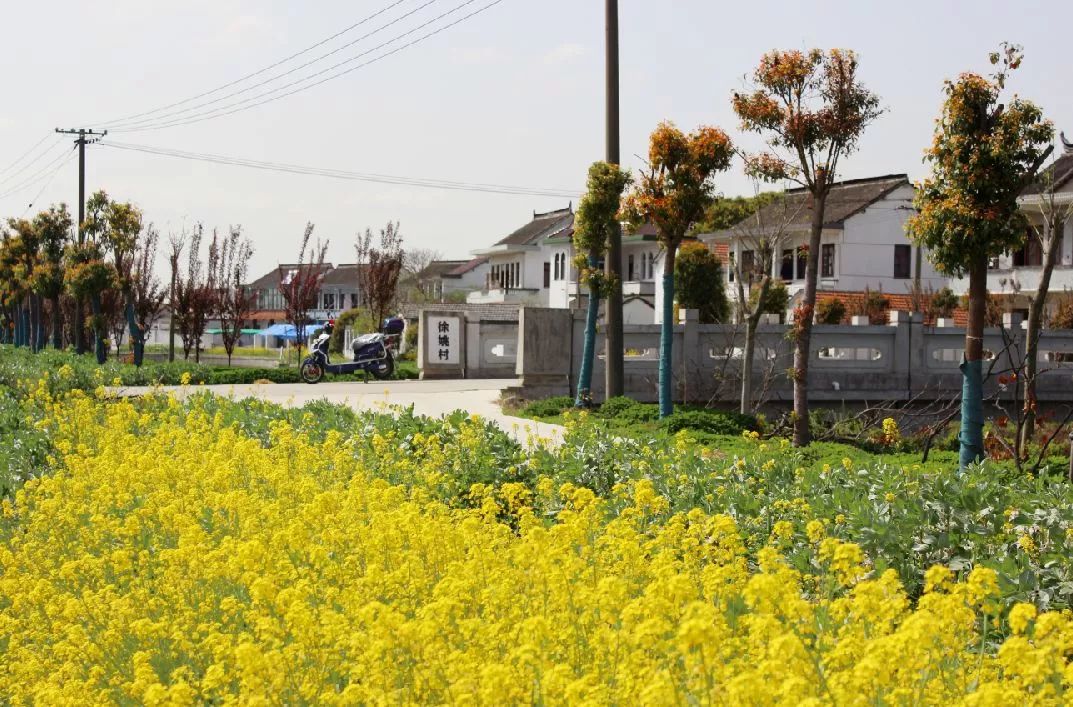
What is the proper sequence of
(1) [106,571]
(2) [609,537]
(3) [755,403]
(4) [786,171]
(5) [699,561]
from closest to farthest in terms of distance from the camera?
1. (2) [609,537]
2. (5) [699,561]
3. (1) [106,571]
4. (4) [786,171]
5. (3) [755,403]

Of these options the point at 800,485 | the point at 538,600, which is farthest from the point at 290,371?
the point at 538,600

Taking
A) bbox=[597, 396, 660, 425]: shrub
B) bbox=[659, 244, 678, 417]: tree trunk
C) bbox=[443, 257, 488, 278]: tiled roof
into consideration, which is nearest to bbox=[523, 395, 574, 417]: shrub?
bbox=[597, 396, 660, 425]: shrub

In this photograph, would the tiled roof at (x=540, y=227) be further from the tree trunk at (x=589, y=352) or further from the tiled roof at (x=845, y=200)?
the tree trunk at (x=589, y=352)

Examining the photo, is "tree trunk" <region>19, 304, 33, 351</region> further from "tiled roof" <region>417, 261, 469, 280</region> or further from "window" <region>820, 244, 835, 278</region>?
"window" <region>820, 244, 835, 278</region>

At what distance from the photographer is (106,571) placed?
685 cm

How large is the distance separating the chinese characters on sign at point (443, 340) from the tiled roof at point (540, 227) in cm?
3053

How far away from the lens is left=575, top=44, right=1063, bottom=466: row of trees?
1245cm

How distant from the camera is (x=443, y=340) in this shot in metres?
28.7

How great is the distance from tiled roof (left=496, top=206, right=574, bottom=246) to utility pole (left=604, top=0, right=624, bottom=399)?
40.4 m

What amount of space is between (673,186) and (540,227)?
151 feet

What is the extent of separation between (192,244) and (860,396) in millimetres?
27738

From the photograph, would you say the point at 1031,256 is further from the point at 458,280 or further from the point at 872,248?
the point at 458,280

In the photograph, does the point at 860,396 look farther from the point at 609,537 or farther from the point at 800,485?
the point at 609,537

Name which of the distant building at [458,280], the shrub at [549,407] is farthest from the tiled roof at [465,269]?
the shrub at [549,407]
